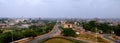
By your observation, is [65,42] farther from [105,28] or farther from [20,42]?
[105,28]

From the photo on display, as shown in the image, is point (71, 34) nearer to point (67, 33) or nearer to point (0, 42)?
point (67, 33)

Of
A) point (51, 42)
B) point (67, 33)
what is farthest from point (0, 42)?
point (67, 33)

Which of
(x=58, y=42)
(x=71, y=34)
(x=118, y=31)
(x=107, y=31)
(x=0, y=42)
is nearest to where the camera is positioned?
(x=58, y=42)

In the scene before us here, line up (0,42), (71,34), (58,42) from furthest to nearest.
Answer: (71,34), (0,42), (58,42)

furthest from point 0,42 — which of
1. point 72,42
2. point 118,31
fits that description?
point 118,31

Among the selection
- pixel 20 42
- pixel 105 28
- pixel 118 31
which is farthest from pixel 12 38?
pixel 105 28

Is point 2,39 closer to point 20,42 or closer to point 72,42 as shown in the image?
point 20,42

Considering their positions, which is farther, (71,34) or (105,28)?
(105,28)

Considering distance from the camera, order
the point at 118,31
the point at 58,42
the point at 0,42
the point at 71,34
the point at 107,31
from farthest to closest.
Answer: the point at 107,31
the point at 118,31
the point at 71,34
the point at 0,42
the point at 58,42

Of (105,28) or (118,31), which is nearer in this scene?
(118,31)
